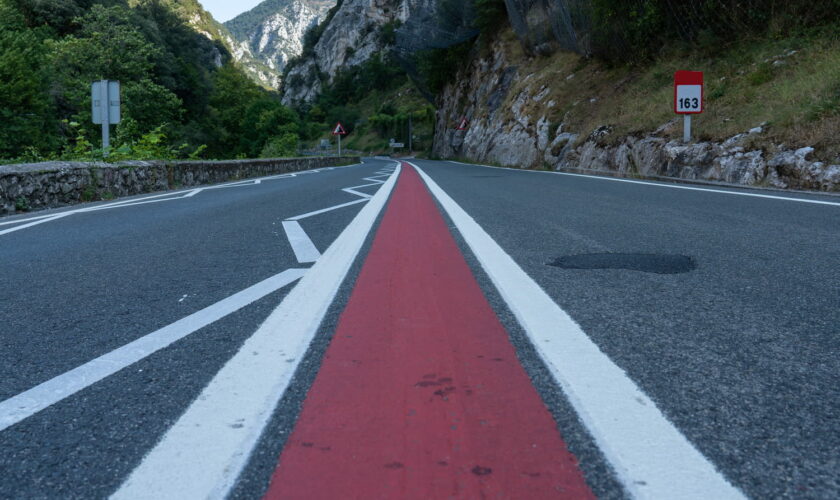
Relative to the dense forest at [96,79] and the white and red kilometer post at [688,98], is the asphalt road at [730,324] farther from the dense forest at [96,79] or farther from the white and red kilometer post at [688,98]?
the dense forest at [96,79]

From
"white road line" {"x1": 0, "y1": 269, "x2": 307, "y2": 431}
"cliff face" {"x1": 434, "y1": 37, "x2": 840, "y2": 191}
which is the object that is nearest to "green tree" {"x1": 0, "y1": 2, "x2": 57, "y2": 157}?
"cliff face" {"x1": 434, "y1": 37, "x2": 840, "y2": 191}

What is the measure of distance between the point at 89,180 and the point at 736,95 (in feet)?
47.9

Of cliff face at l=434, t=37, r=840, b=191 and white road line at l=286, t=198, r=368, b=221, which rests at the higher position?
cliff face at l=434, t=37, r=840, b=191

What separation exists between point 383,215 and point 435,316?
4.25 m

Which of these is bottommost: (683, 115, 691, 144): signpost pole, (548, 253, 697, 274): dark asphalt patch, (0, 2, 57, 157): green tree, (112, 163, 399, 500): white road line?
(112, 163, 399, 500): white road line

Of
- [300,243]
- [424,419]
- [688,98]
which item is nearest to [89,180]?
[300,243]

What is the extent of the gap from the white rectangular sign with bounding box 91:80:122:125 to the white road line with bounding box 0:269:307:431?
40.2ft

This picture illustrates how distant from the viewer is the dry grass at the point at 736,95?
1126 centimetres

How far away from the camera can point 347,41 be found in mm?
136625

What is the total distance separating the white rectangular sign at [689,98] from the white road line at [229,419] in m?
13.2

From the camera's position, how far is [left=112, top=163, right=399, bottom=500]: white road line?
4.09 feet

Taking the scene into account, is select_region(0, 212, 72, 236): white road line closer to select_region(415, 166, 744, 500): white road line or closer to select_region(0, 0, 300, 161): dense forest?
select_region(415, 166, 744, 500): white road line

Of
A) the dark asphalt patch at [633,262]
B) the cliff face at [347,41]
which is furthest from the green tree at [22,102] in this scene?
the cliff face at [347,41]

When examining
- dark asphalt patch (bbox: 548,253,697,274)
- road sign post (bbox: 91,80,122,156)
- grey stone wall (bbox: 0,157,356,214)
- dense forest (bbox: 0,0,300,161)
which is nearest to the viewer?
dark asphalt patch (bbox: 548,253,697,274)
